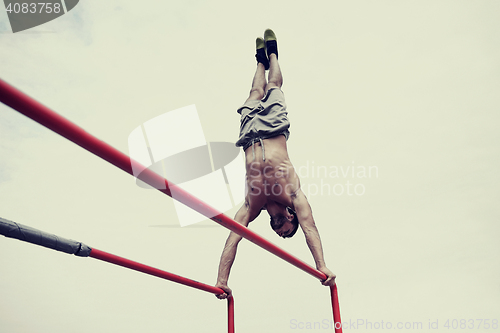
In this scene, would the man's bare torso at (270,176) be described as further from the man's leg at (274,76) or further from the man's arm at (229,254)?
the man's leg at (274,76)

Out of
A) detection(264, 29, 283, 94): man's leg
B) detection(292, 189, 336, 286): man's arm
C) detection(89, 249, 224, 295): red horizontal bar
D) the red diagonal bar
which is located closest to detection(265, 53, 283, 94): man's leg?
detection(264, 29, 283, 94): man's leg

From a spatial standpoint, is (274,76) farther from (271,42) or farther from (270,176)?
(270,176)

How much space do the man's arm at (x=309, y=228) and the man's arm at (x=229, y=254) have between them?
0.45m

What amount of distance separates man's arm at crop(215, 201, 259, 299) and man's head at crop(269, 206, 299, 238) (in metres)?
0.20

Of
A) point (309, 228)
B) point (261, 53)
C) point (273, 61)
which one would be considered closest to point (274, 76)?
point (273, 61)

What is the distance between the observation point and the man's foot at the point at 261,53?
421 centimetres

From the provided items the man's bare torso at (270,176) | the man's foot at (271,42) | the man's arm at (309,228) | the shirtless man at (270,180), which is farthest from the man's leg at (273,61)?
the man's arm at (309,228)

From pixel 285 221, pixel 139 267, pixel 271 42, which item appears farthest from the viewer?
pixel 271 42

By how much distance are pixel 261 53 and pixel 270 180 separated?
179 centimetres

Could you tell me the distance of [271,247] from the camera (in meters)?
2.04

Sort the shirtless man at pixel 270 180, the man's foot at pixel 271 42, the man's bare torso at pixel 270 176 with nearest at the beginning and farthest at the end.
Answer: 1. the shirtless man at pixel 270 180
2. the man's bare torso at pixel 270 176
3. the man's foot at pixel 271 42

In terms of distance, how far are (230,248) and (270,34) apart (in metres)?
2.53

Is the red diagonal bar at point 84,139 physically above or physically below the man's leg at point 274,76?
below

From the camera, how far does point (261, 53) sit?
166 inches
